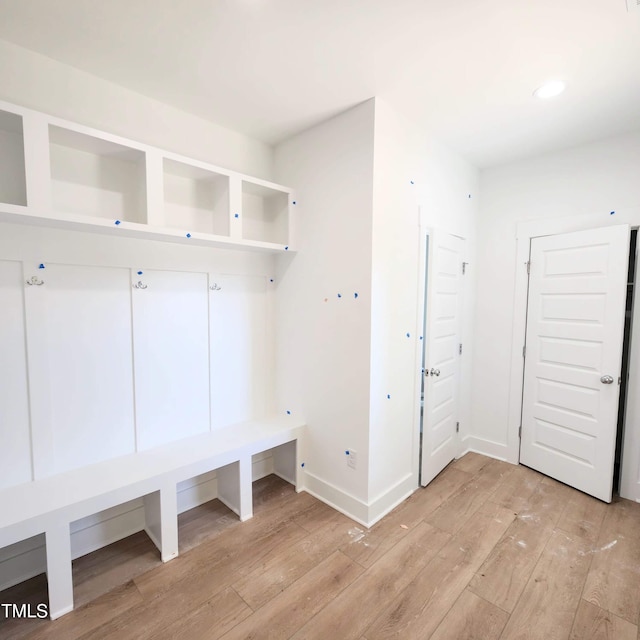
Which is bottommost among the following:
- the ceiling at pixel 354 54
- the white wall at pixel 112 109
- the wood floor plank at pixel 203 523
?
the wood floor plank at pixel 203 523

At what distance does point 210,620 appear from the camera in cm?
158

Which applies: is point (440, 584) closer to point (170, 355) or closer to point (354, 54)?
point (170, 355)

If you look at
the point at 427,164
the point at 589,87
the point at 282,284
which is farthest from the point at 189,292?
the point at 589,87

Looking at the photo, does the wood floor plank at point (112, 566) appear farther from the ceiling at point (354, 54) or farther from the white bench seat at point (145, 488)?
the ceiling at point (354, 54)

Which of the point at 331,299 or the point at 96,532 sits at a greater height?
the point at 331,299

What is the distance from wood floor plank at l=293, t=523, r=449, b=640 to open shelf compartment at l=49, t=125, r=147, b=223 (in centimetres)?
226

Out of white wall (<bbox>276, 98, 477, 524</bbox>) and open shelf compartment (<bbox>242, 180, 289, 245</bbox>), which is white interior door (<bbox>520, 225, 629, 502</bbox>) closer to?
white wall (<bbox>276, 98, 477, 524</bbox>)

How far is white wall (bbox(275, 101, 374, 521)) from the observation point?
2195mm

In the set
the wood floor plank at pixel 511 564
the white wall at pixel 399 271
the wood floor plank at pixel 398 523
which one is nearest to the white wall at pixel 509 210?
the white wall at pixel 399 271

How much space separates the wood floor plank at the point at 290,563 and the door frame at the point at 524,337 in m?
1.80

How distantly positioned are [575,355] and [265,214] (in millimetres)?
2669

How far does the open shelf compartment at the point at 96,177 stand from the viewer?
1823mm

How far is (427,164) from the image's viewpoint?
256cm

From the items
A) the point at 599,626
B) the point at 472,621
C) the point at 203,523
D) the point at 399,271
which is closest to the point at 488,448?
the point at 599,626
